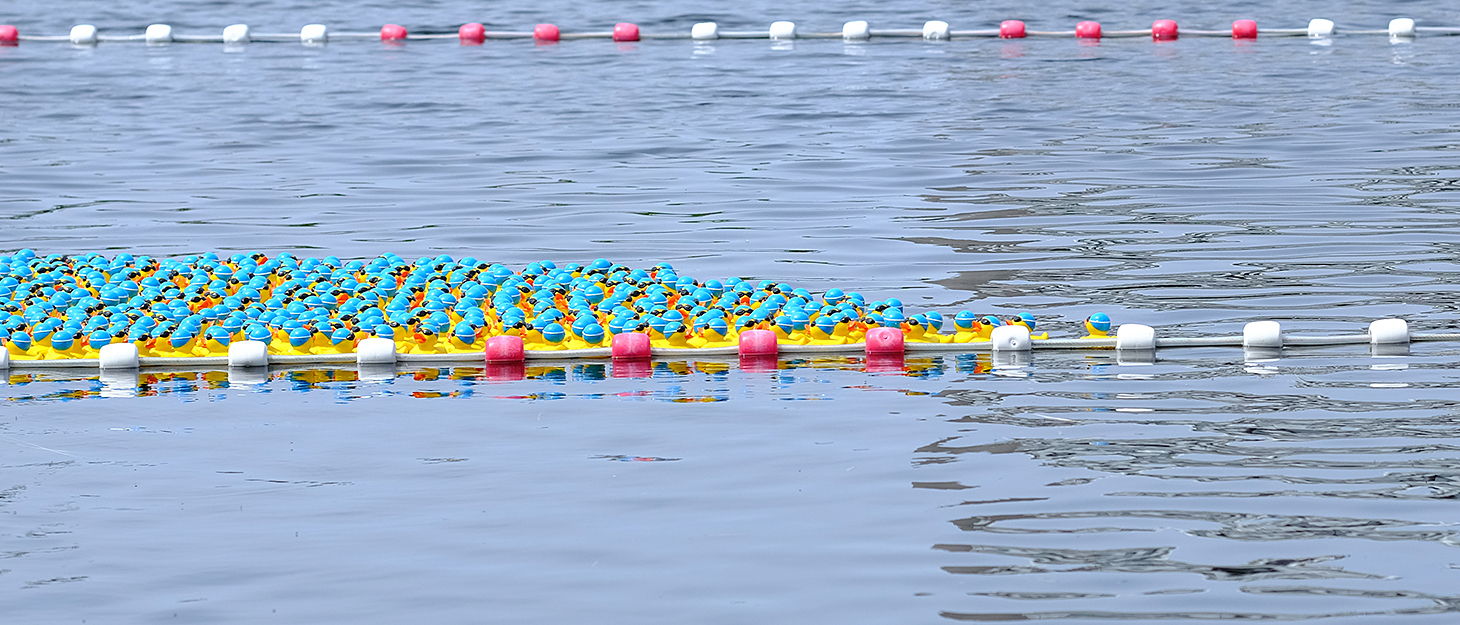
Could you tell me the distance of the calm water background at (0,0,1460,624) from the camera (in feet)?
14.2

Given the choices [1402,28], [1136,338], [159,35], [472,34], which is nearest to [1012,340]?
[1136,338]

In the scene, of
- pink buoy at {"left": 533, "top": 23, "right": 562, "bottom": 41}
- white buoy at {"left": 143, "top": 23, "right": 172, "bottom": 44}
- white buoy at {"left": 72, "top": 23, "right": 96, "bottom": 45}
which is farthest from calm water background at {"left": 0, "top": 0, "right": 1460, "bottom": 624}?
white buoy at {"left": 72, "top": 23, "right": 96, "bottom": 45}

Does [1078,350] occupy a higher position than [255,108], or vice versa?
[255,108]

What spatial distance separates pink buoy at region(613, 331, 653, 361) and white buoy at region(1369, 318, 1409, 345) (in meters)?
2.70

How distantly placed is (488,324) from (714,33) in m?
11.9

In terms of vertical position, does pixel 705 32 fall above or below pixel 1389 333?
above

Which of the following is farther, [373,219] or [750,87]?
[750,87]

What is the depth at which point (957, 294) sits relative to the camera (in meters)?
7.62

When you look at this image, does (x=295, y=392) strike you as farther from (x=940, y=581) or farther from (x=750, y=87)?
(x=750, y=87)

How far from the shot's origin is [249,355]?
6.73 m

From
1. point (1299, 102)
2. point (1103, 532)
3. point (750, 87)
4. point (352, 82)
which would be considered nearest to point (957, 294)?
point (1103, 532)

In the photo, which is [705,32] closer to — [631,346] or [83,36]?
[83,36]

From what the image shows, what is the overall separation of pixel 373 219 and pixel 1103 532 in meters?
6.10

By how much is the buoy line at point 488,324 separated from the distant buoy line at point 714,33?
35.6ft
